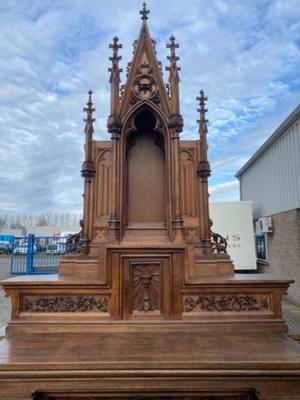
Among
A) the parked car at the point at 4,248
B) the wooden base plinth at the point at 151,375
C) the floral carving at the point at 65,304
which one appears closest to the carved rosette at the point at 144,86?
the floral carving at the point at 65,304

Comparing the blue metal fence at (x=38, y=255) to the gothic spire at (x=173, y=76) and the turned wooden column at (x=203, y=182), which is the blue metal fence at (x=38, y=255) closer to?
the turned wooden column at (x=203, y=182)

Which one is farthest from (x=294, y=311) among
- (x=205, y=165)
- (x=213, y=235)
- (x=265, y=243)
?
(x=205, y=165)

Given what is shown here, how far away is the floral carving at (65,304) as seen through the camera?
2.80 m

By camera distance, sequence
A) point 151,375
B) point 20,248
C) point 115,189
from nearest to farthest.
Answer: point 151,375 < point 115,189 < point 20,248

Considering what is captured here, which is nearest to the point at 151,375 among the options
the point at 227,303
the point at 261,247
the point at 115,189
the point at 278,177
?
the point at 227,303

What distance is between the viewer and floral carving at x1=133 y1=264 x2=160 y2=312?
2840 mm

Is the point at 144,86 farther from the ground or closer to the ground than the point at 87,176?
farther from the ground

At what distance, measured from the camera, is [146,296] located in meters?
2.85

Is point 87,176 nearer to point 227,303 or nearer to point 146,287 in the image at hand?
point 146,287

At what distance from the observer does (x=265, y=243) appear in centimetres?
1070

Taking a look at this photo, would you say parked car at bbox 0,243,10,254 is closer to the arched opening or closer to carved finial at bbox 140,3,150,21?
the arched opening

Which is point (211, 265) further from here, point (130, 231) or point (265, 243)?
point (265, 243)

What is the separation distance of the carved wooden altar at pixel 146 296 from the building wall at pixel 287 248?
17.1ft

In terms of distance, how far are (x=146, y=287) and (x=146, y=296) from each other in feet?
0.30
